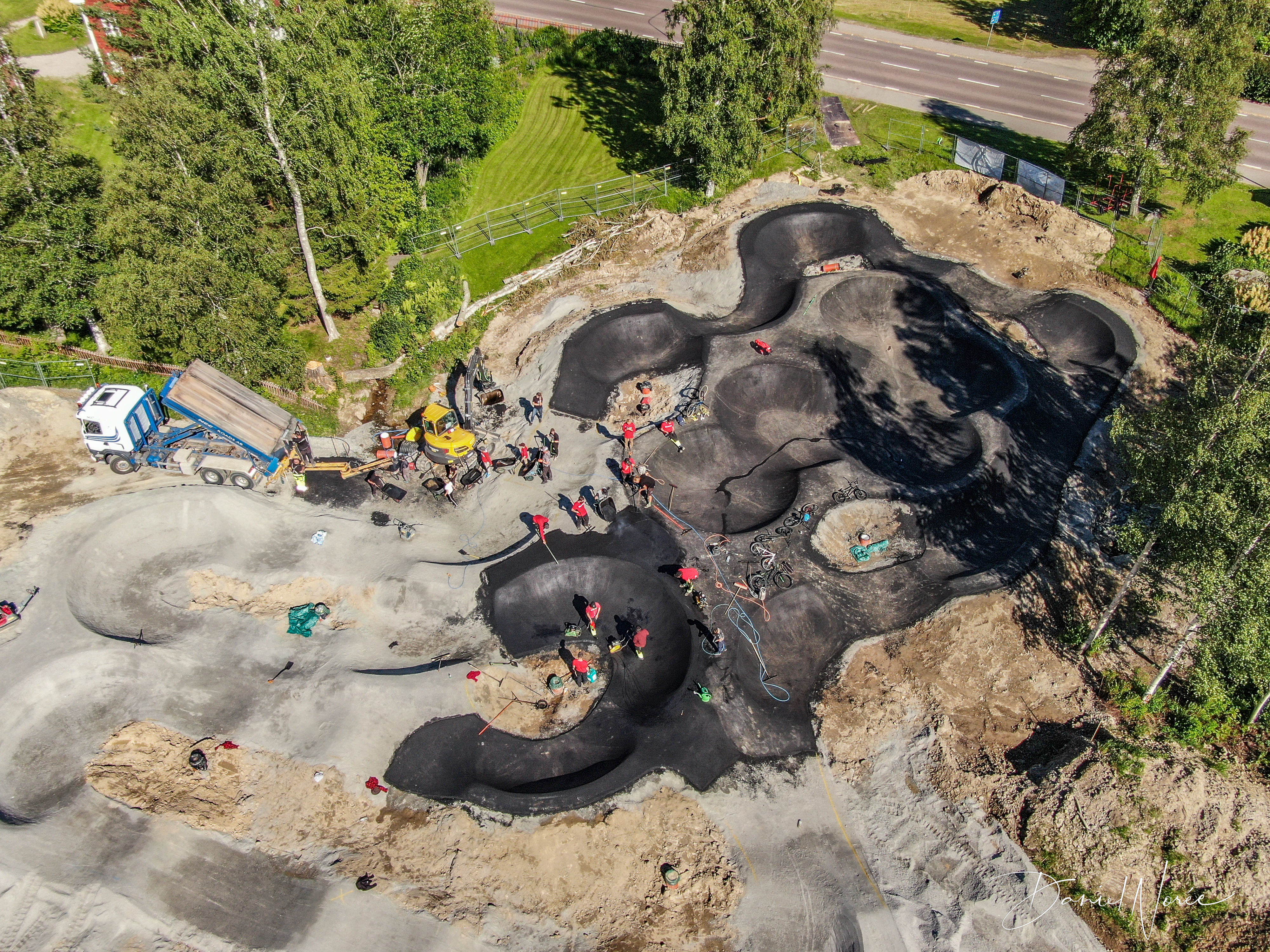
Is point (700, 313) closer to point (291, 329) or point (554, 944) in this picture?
point (291, 329)

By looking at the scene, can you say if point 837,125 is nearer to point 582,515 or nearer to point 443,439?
point 443,439

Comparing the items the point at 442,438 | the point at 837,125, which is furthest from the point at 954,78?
the point at 442,438

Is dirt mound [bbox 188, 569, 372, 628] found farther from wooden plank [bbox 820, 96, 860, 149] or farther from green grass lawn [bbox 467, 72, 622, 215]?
wooden plank [bbox 820, 96, 860, 149]

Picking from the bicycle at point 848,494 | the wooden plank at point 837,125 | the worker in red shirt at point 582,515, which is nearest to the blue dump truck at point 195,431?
the worker in red shirt at point 582,515

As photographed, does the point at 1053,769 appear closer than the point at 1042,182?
Yes

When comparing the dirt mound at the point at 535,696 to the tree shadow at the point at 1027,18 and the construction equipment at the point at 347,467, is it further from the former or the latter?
the tree shadow at the point at 1027,18

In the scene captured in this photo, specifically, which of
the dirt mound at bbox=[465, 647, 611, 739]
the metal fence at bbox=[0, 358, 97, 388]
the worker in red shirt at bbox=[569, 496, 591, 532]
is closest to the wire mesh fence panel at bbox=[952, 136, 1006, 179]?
the worker in red shirt at bbox=[569, 496, 591, 532]
